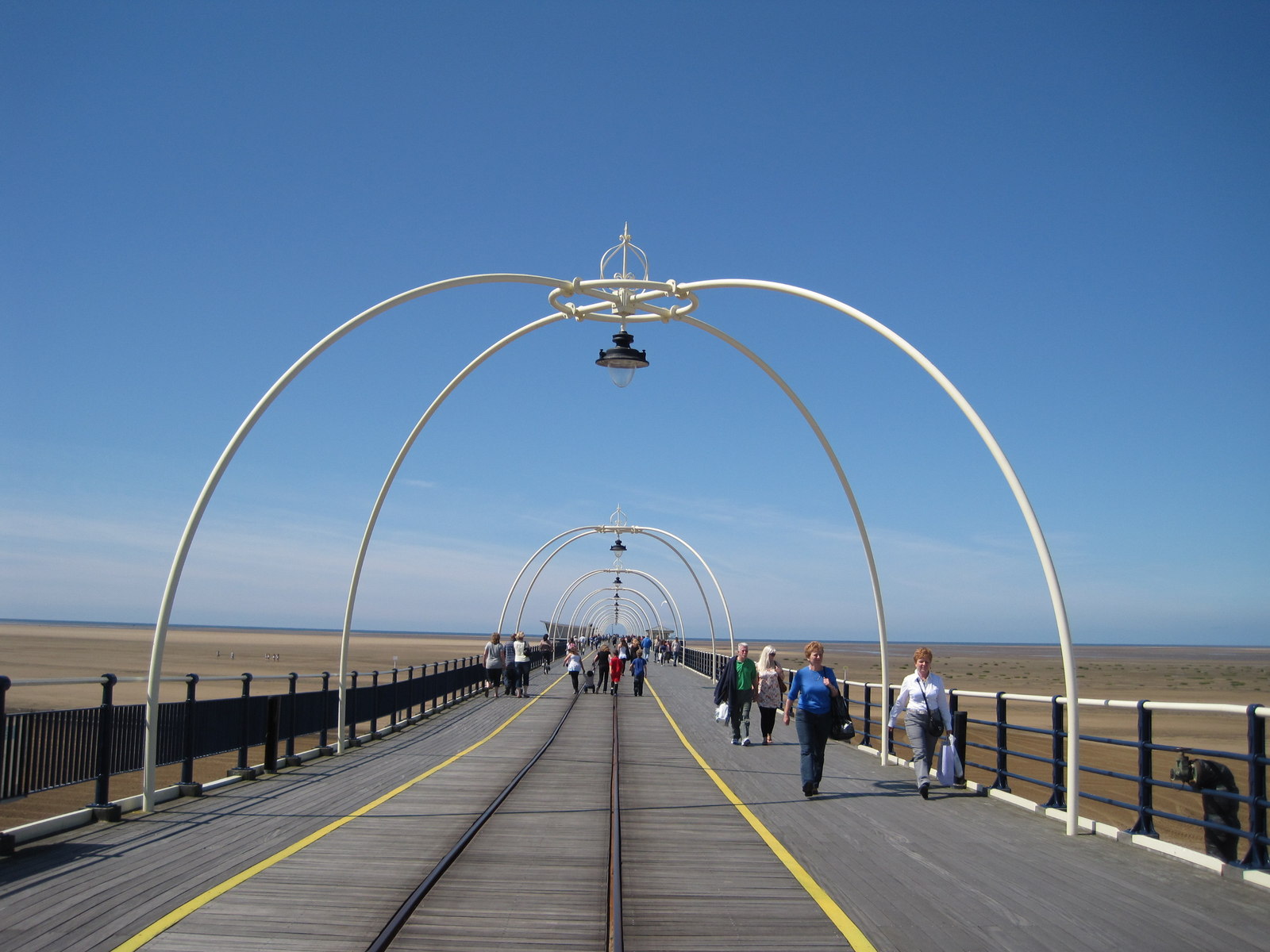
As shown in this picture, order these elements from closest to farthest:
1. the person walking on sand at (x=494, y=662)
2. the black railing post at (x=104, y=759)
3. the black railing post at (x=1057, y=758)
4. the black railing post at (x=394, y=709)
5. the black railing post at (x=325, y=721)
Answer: the black railing post at (x=104, y=759)
the black railing post at (x=1057, y=758)
the black railing post at (x=325, y=721)
the black railing post at (x=394, y=709)
the person walking on sand at (x=494, y=662)

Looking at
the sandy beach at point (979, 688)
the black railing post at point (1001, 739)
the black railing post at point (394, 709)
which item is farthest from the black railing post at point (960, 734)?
the black railing post at point (394, 709)

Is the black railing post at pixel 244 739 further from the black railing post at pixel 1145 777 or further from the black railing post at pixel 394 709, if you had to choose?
the black railing post at pixel 1145 777

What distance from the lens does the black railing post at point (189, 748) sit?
34.8 ft

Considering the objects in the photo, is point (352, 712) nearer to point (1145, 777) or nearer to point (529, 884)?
point (529, 884)

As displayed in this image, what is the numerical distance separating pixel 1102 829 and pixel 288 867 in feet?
22.2

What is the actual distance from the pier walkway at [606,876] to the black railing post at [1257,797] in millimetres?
268

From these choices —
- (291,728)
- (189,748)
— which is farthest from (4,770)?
(291,728)

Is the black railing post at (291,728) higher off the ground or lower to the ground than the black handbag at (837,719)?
lower

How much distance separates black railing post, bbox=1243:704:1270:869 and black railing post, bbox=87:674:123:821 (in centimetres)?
880

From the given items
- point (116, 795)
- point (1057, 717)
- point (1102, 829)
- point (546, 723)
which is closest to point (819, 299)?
point (1057, 717)

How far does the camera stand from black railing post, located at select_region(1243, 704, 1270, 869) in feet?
22.7

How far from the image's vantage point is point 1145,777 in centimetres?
848

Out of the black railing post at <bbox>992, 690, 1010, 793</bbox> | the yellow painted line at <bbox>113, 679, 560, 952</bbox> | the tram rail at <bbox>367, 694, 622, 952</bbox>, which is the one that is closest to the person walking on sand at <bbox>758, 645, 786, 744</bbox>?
the tram rail at <bbox>367, 694, 622, 952</bbox>

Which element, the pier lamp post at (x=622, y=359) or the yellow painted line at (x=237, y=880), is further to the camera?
the pier lamp post at (x=622, y=359)
